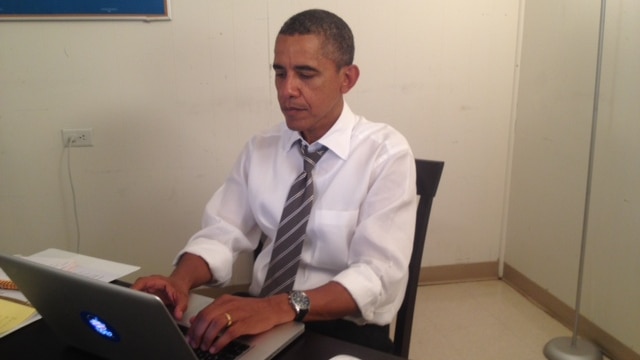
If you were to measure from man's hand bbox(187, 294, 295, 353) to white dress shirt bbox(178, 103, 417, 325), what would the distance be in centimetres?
20

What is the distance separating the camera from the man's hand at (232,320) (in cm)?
79

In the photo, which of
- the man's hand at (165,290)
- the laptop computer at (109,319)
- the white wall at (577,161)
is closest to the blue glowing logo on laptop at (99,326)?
the laptop computer at (109,319)

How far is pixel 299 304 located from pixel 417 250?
389 millimetres

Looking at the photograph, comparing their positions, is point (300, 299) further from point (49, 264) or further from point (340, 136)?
point (49, 264)

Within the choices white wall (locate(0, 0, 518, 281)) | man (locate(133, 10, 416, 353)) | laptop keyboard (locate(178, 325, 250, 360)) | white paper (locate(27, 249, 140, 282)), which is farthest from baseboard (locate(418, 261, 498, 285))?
laptop keyboard (locate(178, 325, 250, 360))

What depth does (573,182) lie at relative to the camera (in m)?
2.18

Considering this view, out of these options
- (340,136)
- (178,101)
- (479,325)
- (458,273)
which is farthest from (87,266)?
(458,273)

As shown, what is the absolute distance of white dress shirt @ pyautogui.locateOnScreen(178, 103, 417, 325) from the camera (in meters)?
1.11

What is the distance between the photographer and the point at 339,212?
1227 mm

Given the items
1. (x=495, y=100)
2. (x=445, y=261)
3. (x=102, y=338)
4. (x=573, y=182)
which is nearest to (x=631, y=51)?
(x=573, y=182)

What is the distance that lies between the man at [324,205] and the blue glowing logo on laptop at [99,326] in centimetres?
24

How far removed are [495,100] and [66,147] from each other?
2.20m

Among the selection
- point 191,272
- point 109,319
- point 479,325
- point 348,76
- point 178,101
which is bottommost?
point 479,325

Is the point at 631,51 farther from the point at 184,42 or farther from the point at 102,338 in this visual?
the point at 102,338
